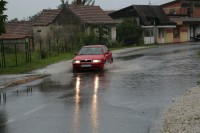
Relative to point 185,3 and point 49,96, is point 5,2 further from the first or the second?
point 185,3

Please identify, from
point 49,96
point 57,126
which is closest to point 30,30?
point 49,96

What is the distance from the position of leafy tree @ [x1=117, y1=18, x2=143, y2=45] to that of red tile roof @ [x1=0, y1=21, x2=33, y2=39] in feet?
37.9

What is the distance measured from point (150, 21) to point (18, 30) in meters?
19.1

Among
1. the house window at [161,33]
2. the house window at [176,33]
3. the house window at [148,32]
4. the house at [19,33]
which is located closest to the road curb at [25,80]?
the house at [19,33]

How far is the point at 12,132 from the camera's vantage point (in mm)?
9219

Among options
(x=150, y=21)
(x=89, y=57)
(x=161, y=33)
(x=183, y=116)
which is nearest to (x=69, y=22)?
(x=150, y=21)

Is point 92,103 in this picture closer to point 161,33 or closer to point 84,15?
point 84,15

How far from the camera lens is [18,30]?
6091cm

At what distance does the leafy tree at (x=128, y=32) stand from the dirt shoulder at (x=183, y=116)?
46167 millimetres

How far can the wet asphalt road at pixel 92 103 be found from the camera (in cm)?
Answer: 975

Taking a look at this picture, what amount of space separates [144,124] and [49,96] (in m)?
5.46

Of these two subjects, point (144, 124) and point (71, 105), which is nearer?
point (144, 124)

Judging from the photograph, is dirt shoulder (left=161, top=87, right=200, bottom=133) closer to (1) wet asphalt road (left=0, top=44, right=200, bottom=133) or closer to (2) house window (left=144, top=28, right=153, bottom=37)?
(1) wet asphalt road (left=0, top=44, right=200, bottom=133)

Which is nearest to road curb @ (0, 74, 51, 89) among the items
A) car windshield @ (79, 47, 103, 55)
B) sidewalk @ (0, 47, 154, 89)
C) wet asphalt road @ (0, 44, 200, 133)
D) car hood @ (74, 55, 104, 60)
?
sidewalk @ (0, 47, 154, 89)
